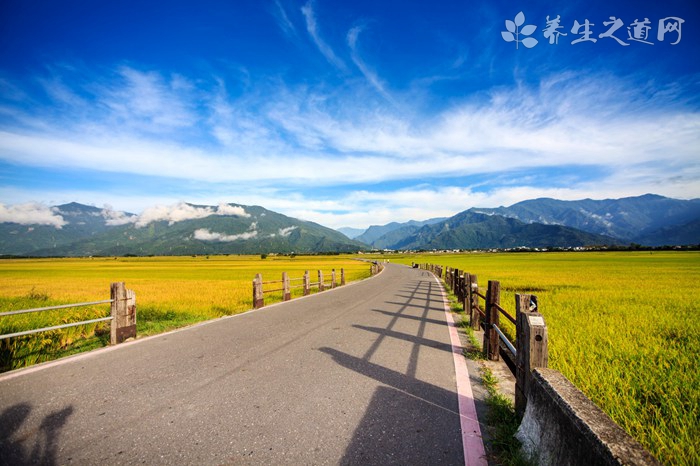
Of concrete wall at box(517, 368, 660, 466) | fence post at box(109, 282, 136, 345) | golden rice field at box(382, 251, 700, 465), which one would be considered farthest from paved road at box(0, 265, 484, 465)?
golden rice field at box(382, 251, 700, 465)

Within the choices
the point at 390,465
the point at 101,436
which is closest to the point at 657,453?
the point at 390,465

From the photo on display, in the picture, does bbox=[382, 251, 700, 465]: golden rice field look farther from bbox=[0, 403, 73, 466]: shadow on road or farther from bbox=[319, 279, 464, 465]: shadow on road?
bbox=[0, 403, 73, 466]: shadow on road

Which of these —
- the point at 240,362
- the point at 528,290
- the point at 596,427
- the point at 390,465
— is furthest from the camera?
the point at 528,290

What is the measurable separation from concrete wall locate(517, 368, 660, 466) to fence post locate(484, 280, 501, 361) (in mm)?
2906

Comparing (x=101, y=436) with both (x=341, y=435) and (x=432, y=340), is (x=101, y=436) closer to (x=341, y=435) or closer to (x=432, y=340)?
(x=341, y=435)

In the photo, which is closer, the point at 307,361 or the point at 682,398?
the point at 682,398

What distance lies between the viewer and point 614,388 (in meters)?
4.17

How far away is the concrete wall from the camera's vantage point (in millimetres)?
1765

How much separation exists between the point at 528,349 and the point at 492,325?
2.68 m

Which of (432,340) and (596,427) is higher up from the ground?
(596,427)

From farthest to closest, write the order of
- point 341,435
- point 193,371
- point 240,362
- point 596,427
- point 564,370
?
1. point 240,362
2. point 193,371
3. point 564,370
4. point 341,435
5. point 596,427

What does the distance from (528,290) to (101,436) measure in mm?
18999

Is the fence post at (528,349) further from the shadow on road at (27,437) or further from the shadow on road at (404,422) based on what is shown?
the shadow on road at (27,437)

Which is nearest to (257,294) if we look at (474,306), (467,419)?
(474,306)
